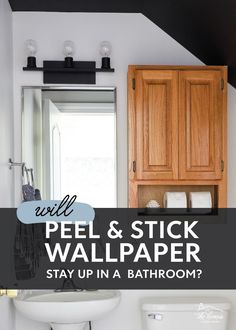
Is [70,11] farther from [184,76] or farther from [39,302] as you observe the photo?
[39,302]

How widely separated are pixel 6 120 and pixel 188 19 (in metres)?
1.17

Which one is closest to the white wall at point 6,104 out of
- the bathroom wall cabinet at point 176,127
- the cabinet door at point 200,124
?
the bathroom wall cabinet at point 176,127

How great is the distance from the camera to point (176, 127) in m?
3.13

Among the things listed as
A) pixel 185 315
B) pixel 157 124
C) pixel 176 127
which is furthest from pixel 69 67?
pixel 185 315

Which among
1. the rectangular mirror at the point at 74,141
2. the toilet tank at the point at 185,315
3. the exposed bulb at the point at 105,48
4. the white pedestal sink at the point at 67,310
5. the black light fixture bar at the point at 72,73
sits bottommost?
the toilet tank at the point at 185,315

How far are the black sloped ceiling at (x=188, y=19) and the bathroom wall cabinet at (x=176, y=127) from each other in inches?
5.9

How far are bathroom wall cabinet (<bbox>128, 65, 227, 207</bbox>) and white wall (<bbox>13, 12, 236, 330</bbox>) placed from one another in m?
0.21

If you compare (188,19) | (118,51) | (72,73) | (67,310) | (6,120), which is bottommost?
(67,310)

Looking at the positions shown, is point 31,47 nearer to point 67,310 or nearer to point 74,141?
point 74,141

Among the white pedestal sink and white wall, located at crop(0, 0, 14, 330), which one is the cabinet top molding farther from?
the white pedestal sink

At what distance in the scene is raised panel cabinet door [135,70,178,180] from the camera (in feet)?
10.3

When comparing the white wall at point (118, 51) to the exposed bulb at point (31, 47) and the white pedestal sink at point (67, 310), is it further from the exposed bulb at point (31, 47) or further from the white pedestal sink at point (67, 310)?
the white pedestal sink at point (67, 310)

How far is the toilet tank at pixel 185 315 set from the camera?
10.3 ft

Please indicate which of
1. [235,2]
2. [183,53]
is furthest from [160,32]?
[235,2]
